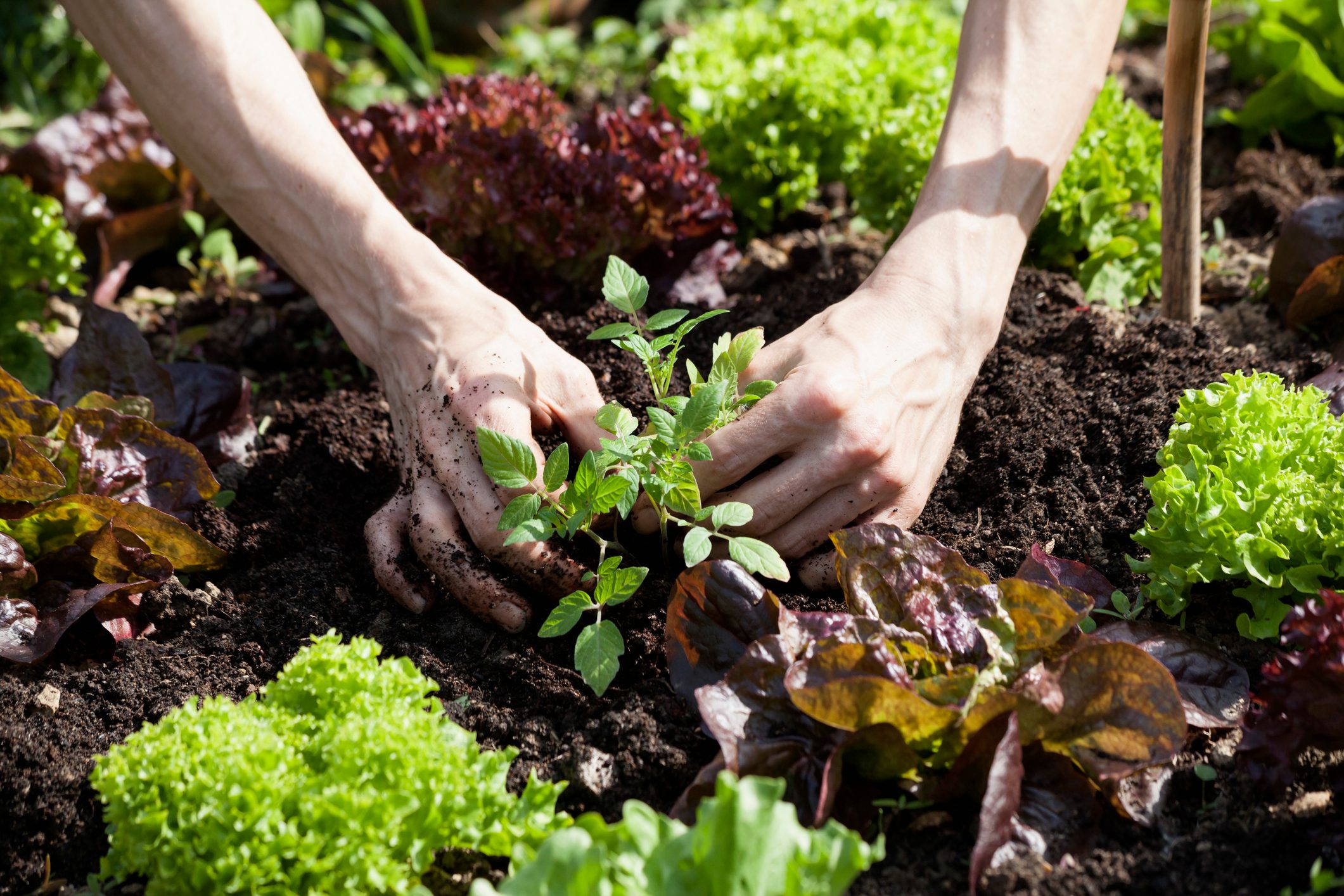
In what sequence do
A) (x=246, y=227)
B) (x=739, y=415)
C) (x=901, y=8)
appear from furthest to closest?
1. (x=901, y=8)
2. (x=246, y=227)
3. (x=739, y=415)

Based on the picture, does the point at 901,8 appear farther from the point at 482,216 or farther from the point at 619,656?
the point at 619,656

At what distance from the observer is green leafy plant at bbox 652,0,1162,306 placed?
3357 mm

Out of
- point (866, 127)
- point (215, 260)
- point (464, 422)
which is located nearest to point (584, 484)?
point (464, 422)

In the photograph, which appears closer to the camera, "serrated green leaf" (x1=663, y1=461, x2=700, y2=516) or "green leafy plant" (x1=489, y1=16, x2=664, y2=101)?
"serrated green leaf" (x1=663, y1=461, x2=700, y2=516)

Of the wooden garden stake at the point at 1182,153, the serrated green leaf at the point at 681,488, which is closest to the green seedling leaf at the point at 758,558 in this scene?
the serrated green leaf at the point at 681,488

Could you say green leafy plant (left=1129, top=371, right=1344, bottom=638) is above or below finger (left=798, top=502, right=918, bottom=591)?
below

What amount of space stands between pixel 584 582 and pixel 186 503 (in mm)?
1102

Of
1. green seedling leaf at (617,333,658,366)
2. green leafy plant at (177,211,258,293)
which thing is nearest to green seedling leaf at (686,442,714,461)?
green seedling leaf at (617,333,658,366)

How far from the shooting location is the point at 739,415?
215 cm

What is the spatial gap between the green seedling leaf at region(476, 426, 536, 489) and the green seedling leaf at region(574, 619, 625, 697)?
0.31 meters

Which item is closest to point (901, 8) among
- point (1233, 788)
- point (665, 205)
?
point (665, 205)

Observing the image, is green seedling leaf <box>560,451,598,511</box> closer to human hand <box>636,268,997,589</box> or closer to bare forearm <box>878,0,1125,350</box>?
human hand <box>636,268,997,589</box>

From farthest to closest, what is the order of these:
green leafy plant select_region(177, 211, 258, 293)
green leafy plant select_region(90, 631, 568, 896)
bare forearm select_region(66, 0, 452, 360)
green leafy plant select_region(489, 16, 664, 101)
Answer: green leafy plant select_region(489, 16, 664, 101) < green leafy plant select_region(177, 211, 258, 293) < bare forearm select_region(66, 0, 452, 360) < green leafy plant select_region(90, 631, 568, 896)

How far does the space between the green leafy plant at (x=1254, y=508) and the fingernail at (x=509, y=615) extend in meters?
1.28
